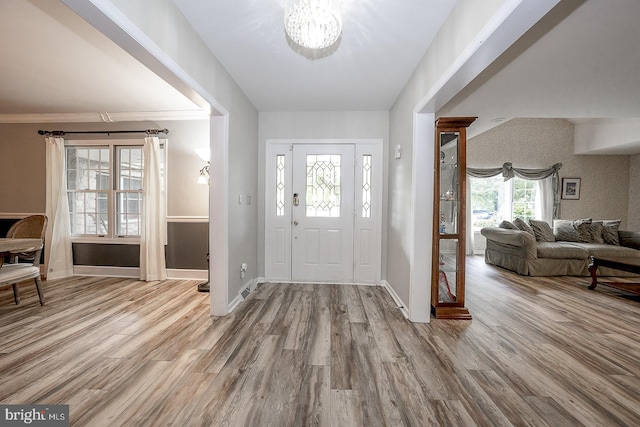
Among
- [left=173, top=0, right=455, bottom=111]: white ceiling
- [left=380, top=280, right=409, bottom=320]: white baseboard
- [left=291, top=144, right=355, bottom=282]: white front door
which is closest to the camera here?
[left=173, top=0, right=455, bottom=111]: white ceiling

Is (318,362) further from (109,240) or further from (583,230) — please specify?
(583,230)

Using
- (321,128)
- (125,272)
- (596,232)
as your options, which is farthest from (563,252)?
(125,272)

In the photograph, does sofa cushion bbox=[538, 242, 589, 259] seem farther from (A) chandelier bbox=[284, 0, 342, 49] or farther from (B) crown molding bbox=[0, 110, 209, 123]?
(B) crown molding bbox=[0, 110, 209, 123]

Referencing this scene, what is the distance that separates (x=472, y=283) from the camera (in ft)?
13.3

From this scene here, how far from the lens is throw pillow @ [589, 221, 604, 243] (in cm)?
495

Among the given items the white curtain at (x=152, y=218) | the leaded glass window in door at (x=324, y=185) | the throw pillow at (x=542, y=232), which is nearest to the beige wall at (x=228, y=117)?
the leaded glass window in door at (x=324, y=185)

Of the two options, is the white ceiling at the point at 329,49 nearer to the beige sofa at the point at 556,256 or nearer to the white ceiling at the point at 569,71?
the white ceiling at the point at 569,71

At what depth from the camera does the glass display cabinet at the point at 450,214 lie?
8.97 ft

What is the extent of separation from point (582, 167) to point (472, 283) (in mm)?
5069

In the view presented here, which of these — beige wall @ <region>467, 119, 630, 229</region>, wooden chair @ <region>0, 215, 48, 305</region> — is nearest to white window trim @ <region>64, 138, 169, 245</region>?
wooden chair @ <region>0, 215, 48, 305</region>

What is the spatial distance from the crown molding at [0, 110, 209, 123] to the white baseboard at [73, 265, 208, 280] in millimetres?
2321

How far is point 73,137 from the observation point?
417 cm

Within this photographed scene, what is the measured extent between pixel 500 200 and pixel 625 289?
11.5 ft

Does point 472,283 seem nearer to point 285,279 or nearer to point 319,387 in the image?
point 285,279
